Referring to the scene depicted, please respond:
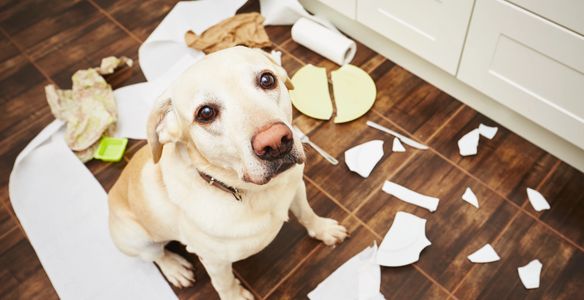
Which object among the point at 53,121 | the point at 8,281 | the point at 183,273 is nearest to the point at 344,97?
the point at 183,273

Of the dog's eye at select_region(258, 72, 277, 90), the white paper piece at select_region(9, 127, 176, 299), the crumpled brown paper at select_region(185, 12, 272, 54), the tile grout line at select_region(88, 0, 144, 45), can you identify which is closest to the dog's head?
the dog's eye at select_region(258, 72, 277, 90)

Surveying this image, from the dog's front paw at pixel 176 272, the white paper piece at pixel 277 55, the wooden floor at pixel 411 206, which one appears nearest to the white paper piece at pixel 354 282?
the wooden floor at pixel 411 206

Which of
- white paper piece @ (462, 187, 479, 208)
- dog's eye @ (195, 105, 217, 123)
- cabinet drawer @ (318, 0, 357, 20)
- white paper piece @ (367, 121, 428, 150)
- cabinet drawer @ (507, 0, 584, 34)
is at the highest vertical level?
dog's eye @ (195, 105, 217, 123)

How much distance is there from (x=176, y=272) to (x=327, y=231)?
63 cm

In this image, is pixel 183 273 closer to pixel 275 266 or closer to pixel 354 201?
pixel 275 266

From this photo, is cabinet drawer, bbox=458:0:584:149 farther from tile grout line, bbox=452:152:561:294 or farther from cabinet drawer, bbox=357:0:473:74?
tile grout line, bbox=452:152:561:294

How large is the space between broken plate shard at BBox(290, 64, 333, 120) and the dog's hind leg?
0.95m

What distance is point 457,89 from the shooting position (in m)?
2.34

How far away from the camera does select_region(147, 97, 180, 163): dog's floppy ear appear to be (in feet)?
4.14

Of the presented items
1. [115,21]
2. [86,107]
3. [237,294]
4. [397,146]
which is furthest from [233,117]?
[115,21]

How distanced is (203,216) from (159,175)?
200mm

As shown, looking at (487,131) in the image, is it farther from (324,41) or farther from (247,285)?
(247,285)

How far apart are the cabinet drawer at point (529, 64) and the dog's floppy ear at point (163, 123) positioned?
4.40 feet

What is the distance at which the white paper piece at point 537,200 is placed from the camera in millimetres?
1982
